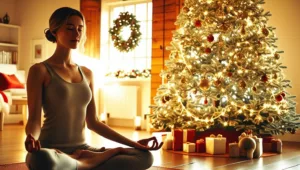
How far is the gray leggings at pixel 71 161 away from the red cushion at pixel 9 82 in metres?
5.99

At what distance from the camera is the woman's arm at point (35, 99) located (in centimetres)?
149

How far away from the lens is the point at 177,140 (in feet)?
14.5

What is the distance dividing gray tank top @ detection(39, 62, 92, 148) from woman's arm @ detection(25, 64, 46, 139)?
0.13 ft

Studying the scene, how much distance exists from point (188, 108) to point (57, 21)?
3184 mm

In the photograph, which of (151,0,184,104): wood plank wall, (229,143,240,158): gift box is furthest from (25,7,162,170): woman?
(151,0,184,104): wood plank wall

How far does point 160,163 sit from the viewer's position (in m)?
3.47

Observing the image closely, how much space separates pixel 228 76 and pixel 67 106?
3.04 m

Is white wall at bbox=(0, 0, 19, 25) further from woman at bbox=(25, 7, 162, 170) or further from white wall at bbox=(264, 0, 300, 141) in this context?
woman at bbox=(25, 7, 162, 170)

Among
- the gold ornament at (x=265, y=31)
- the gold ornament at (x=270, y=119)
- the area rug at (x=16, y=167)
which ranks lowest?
the area rug at (x=16, y=167)

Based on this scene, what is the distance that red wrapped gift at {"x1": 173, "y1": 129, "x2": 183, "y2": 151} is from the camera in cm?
441

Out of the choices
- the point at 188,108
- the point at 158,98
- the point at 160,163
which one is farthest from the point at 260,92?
the point at 160,163

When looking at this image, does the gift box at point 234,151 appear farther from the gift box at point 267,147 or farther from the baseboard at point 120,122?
the baseboard at point 120,122

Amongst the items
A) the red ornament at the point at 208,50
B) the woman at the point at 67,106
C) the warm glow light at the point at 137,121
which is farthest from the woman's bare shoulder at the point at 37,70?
the warm glow light at the point at 137,121

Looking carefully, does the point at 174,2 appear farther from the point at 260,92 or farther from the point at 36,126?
the point at 36,126
